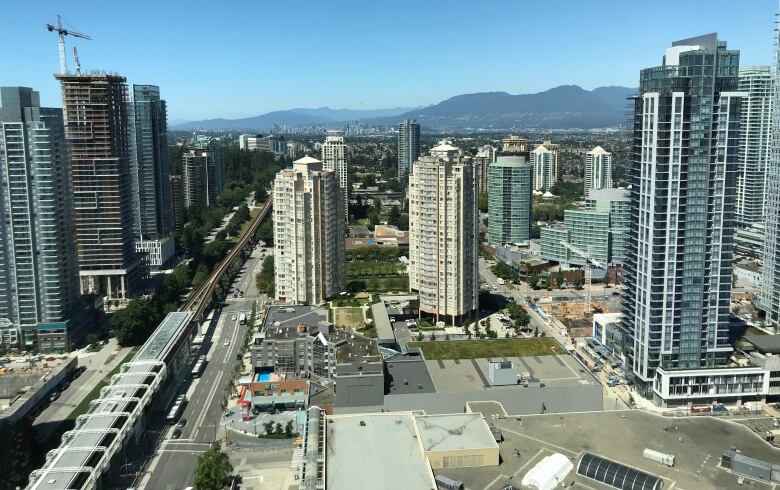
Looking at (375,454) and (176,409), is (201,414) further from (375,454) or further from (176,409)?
(375,454)

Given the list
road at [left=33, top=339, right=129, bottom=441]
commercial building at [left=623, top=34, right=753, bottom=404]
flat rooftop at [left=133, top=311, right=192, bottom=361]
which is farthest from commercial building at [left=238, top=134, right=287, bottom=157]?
commercial building at [left=623, top=34, right=753, bottom=404]

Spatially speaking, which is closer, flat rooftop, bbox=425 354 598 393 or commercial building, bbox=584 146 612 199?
flat rooftop, bbox=425 354 598 393

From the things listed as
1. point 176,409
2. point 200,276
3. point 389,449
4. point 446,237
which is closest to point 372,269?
point 200,276

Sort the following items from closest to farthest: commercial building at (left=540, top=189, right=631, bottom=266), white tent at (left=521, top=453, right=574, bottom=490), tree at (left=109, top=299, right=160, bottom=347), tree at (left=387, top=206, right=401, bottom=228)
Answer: white tent at (left=521, top=453, right=574, bottom=490), tree at (left=109, top=299, right=160, bottom=347), commercial building at (left=540, top=189, right=631, bottom=266), tree at (left=387, top=206, right=401, bottom=228)

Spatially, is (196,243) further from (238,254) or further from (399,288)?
(399,288)

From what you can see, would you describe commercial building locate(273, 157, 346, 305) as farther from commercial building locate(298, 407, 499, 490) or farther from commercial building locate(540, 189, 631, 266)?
commercial building locate(540, 189, 631, 266)

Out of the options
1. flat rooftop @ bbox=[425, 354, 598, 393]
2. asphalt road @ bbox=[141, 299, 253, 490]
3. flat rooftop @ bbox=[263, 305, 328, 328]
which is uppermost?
flat rooftop @ bbox=[263, 305, 328, 328]

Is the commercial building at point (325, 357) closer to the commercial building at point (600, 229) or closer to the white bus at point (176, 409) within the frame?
the white bus at point (176, 409)
